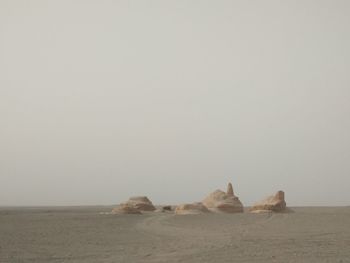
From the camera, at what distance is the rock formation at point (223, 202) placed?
39.7 metres

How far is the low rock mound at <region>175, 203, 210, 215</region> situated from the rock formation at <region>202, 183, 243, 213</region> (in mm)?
2395

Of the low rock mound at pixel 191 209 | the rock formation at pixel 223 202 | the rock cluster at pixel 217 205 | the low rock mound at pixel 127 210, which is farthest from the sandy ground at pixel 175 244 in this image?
the rock formation at pixel 223 202

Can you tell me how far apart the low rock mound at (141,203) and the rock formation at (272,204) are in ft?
29.6

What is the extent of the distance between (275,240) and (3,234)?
1112 centimetres

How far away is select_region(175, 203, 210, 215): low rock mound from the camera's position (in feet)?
117

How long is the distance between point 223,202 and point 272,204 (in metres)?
4.10

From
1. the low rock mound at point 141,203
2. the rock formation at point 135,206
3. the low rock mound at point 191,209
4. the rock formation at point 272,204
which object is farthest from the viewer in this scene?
the low rock mound at point 141,203

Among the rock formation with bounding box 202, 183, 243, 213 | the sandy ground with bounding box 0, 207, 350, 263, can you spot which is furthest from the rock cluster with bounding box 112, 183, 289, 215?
the sandy ground with bounding box 0, 207, 350, 263

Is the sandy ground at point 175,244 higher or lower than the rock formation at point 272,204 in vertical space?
lower

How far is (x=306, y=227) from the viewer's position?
2392 cm

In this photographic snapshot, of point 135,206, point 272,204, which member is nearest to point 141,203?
point 135,206

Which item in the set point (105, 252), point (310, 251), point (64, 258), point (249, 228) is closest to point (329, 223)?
point (249, 228)

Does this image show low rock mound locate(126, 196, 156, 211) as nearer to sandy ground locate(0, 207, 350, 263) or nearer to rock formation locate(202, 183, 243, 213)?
rock formation locate(202, 183, 243, 213)

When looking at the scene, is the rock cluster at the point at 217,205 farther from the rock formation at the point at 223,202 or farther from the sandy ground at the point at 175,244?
the sandy ground at the point at 175,244
